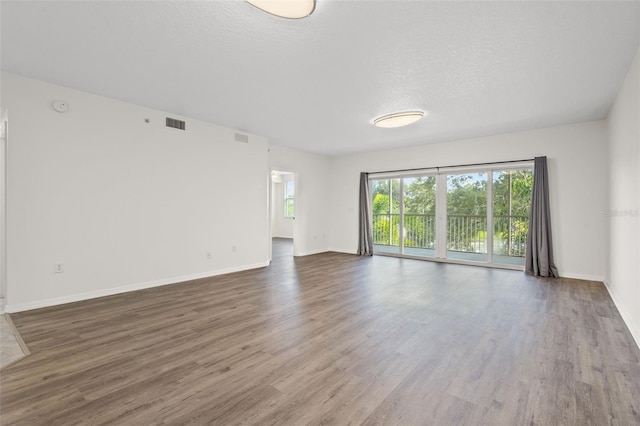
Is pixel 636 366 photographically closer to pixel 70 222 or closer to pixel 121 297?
pixel 121 297

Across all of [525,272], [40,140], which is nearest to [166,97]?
[40,140]

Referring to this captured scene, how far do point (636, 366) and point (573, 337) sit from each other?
1.64ft

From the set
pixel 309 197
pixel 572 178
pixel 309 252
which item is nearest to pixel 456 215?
pixel 572 178

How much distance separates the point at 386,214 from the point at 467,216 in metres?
2.01

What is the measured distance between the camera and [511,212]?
592cm

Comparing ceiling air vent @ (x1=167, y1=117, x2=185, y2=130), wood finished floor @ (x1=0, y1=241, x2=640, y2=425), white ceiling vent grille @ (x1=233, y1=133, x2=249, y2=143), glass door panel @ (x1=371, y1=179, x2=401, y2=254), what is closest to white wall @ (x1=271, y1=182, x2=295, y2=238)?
→ glass door panel @ (x1=371, y1=179, x2=401, y2=254)

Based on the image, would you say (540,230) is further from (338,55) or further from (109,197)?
(109,197)

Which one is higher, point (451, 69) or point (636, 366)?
point (451, 69)

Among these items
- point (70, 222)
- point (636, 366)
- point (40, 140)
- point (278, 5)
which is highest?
point (278, 5)

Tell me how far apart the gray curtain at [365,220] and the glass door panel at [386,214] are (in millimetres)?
320

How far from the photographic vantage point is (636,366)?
2213mm

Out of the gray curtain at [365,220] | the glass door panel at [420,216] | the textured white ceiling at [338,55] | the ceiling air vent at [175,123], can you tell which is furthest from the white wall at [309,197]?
the textured white ceiling at [338,55]

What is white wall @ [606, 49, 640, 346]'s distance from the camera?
2.82m

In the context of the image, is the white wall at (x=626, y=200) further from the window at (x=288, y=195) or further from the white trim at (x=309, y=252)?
the window at (x=288, y=195)
